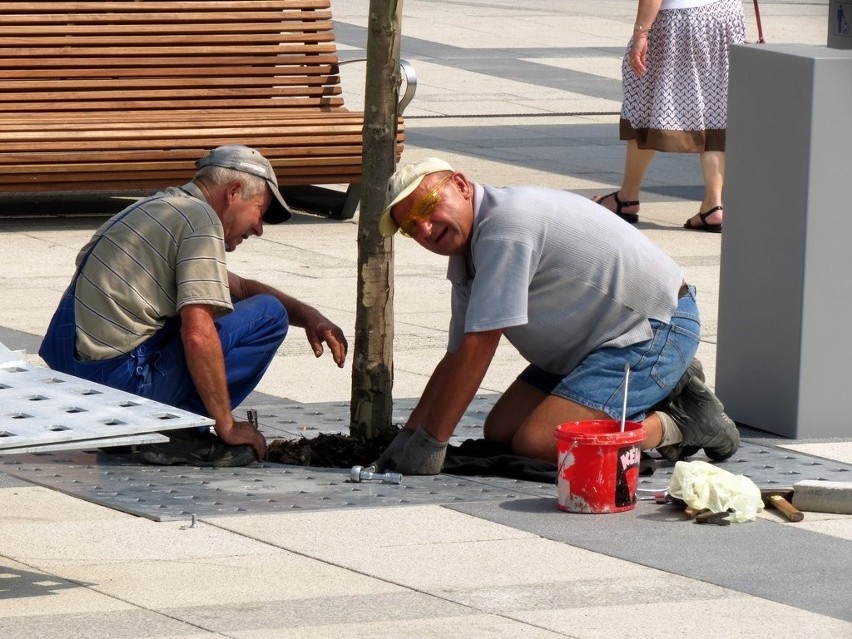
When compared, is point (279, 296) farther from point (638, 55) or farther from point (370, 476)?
point (638, 55)

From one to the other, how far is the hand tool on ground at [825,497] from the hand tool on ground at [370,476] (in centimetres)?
118

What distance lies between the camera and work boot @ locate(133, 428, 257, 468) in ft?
19.5

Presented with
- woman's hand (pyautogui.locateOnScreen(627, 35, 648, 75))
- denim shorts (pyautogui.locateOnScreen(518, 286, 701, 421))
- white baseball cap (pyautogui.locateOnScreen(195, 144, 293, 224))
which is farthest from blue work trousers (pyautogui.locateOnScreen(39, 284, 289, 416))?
woman's hand (pyautogui.locateOnScreen(627, 35, 648, 75))

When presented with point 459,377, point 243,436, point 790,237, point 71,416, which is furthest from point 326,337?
point 71,416

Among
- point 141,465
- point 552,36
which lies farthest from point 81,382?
point 552,36

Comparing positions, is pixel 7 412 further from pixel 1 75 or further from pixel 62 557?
pixel 1 75

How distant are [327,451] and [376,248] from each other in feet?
2.23

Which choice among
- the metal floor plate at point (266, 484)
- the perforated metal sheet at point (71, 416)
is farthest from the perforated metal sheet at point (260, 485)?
the perforated metal sheet at point (71, 416)

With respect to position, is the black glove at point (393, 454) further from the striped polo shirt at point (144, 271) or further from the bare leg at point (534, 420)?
the striped polo shirt at point (144, 271)

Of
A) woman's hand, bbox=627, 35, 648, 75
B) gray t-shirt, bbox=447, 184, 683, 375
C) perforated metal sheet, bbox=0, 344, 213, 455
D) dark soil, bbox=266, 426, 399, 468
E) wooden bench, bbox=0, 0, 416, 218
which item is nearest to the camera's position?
perforated metal sheet, bbox=0, 344, 213, 455

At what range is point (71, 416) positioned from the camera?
4340 millimetres

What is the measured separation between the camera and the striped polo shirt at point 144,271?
225 inches

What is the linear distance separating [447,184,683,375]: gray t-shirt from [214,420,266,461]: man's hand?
2.20 ft

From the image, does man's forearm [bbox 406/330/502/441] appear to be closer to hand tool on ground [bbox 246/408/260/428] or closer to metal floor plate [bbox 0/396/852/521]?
metal floor plate [bbox 0/396/852/521]
